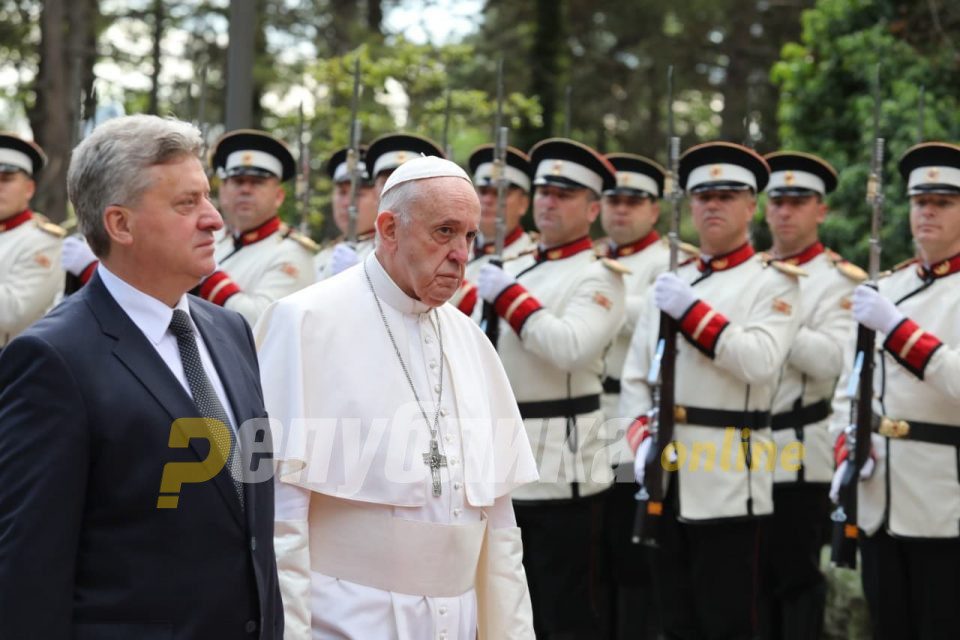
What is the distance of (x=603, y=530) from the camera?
23.5ft

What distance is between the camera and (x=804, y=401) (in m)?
7.32

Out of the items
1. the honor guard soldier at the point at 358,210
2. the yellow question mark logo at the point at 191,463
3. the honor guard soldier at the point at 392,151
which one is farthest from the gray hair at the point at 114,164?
the honor guard soldier at the point at 392,151

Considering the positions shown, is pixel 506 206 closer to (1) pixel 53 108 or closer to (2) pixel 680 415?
(2) pixel 680 415

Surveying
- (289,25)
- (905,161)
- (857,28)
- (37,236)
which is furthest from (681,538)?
(289,25)

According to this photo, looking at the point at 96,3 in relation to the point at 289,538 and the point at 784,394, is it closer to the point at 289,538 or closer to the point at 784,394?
the point at 784,394

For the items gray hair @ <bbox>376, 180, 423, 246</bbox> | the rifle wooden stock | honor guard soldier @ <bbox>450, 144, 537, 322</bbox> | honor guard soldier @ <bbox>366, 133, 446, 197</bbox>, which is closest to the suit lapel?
gray hair @ <bbox>376, 180, 423, 246</bbox>

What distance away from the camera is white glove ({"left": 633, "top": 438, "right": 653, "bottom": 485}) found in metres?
6.21

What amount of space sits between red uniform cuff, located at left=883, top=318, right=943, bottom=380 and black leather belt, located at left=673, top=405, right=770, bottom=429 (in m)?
0.79

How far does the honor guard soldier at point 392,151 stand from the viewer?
767 centimetres

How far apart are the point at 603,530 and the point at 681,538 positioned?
0.90 m

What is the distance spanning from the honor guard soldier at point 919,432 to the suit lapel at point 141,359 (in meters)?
3.68

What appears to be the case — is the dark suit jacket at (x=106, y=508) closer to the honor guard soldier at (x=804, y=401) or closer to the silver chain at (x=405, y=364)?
the silver chain at (x=405, y=364)

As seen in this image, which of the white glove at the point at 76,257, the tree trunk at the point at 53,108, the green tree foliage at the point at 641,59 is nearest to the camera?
the white glove at the point at 76,257

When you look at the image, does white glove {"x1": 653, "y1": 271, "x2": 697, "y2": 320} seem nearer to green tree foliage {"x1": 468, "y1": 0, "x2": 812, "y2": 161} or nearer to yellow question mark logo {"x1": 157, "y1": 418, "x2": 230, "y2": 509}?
yellow question mark logo {"x1": 157, "y1": 418, "x2": 230, "y2": 509}
